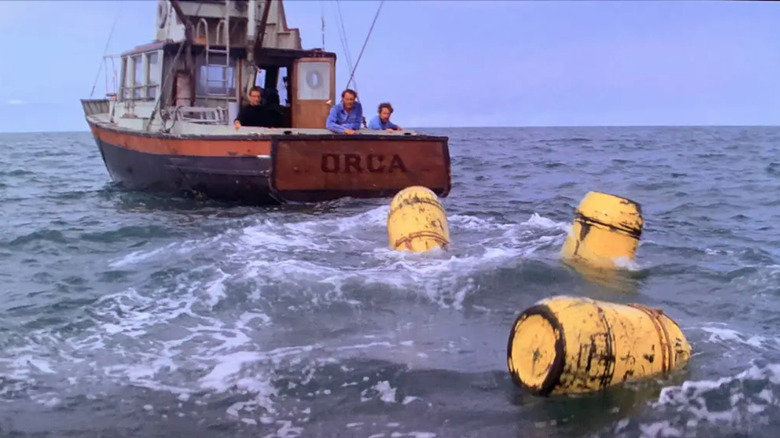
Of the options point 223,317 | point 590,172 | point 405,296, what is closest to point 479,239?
point 405,296

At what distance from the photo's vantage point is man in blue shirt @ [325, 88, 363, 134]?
38.2 feet

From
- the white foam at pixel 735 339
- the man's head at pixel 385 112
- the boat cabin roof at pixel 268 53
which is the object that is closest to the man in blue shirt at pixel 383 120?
the man's head at pixel 385 112

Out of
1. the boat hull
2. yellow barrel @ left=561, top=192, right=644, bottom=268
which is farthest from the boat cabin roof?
yellow barrel @ left=561, top=192, right=644, bottom=268

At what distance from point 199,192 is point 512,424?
9.12m

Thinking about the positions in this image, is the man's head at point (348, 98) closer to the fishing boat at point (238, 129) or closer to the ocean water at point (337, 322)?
the fishing boat at point (238, 129)

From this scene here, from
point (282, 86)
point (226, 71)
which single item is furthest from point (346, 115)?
point (282, 86)

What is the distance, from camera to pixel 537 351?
431 centimetres

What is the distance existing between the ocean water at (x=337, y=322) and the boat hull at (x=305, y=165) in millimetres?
354

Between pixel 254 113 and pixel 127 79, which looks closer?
pixel 254 113

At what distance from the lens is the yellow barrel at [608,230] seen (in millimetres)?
7477

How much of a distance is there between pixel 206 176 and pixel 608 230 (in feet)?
21.3

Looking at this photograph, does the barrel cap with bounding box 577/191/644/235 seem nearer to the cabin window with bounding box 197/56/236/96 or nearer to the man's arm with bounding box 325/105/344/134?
the man's arm with bounding box 325/105/344/134

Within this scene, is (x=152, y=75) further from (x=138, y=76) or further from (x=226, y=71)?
(x=226, y=71)

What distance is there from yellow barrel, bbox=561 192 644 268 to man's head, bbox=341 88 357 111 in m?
5.11
